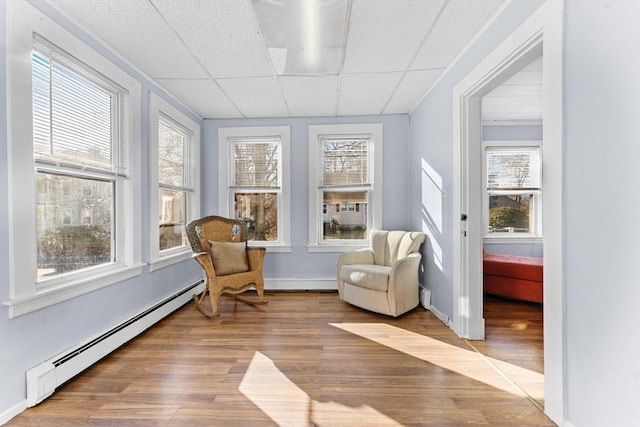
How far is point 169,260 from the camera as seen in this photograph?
9.39 ft

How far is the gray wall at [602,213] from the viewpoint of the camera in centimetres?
101

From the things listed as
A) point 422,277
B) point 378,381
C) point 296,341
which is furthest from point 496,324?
point 296,341

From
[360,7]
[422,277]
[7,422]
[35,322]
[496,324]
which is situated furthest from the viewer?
[422,277]

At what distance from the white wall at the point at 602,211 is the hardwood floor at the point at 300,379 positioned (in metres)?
0.45

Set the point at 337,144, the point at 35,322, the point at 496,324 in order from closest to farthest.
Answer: the point at 35,322 < the point at 496,324 < the point at 337,144

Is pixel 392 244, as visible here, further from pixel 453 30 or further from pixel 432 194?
pixel 453 30

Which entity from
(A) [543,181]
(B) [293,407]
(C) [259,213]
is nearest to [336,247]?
(C) [259,213]

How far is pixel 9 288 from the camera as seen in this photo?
1.44 m

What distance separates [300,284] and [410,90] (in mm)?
2704

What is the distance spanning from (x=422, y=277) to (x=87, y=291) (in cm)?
309

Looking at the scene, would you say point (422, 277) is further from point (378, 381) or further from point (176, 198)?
point (176, 198)

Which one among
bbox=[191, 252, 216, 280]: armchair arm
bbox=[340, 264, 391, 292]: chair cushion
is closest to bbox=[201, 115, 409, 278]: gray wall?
bbox=[340, 264, 391, 292]: chair cushion

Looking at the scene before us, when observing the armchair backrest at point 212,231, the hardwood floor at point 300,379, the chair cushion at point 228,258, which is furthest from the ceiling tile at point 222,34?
the hardwood floor at point 300,379

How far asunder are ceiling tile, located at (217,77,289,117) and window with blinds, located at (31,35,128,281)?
3.21 ft
